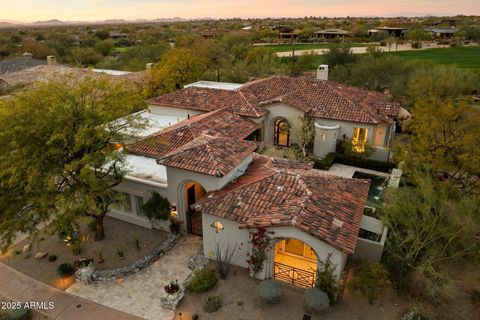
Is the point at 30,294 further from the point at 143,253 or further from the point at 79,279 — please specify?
the point at 143,253

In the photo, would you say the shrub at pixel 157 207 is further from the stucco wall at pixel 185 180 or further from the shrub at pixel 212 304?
the shrub at pixel 212 304

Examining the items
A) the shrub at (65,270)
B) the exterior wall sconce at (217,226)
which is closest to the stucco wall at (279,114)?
the exterior wall sconce at (217,226)

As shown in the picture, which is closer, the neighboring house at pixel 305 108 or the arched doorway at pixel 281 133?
the neighboring house at pixel 305 108

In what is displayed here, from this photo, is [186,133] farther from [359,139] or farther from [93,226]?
[359,139]

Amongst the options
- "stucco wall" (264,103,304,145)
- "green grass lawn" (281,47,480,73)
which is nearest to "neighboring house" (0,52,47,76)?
"green grass lawn" (281,47,480,73)

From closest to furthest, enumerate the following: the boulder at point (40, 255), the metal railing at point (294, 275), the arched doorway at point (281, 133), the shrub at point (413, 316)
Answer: the shrub at point (413, 316), the metal railing at point (294, 275), the boulder at point (40, 255), the arched doorway at point (281, 133)

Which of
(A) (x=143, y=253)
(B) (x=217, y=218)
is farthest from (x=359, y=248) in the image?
(A) (x=143, y=253)
